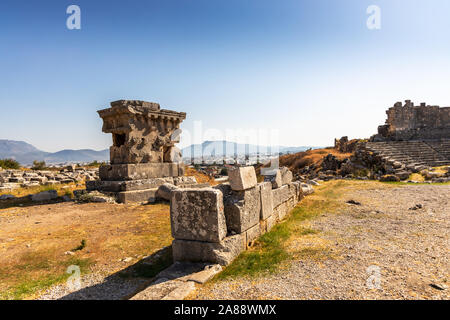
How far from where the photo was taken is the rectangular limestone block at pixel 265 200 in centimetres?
552

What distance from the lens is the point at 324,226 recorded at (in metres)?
5.99

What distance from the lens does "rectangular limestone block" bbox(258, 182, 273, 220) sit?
552 cm

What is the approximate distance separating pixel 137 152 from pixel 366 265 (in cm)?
967

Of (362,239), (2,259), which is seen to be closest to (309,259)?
(362,239)

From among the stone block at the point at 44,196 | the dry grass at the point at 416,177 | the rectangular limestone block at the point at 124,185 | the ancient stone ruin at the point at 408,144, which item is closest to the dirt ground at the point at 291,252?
the rectangular limestone block at the point at 124,185

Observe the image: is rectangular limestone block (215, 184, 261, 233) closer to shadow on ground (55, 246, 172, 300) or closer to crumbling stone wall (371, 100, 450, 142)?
shadow on ground (55, 246, 172, 300)

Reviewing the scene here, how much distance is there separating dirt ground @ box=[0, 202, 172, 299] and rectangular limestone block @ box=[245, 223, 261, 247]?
1.89 m

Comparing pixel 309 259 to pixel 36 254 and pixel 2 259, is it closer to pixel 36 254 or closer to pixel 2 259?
pixel 36 254

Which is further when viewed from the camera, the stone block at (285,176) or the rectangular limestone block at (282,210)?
the stone block at (285,176)

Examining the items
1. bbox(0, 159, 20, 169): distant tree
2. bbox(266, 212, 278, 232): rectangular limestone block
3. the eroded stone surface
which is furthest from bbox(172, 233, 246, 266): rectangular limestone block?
bbox(0, 159, 20, 169): distant tree

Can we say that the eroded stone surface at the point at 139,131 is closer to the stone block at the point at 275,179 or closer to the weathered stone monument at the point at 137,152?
the weathered stone monument at the point at 137,152

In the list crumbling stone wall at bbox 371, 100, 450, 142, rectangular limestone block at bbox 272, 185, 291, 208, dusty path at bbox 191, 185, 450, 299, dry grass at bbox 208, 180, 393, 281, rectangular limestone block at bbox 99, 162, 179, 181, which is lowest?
dry grass at bbox 208, 180, 393, 281

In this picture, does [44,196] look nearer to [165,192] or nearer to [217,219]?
[165,192]
